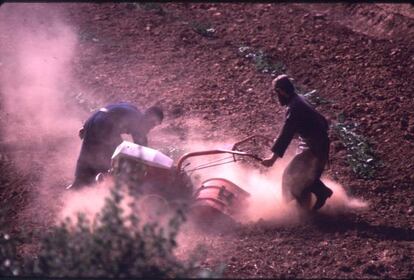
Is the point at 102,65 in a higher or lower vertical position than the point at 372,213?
higher

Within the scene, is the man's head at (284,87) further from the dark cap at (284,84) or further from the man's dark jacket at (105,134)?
the man's dark jacket at (105,134)

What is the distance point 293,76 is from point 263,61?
26.9 inches

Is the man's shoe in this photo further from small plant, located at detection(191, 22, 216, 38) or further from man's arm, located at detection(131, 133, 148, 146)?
small plant, located at detection(191, 22, 216, 38)

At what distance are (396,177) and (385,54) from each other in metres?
3.48

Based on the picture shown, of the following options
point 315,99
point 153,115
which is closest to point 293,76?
point 315,99

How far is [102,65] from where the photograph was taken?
35.4 ft

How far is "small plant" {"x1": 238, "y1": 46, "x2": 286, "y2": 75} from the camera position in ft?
33.7

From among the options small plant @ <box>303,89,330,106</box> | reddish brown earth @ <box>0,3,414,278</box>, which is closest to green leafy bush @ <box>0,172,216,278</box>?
reddish brown earth @ <box>0,3,414,278</box>

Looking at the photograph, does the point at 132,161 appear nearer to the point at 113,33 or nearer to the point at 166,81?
the point at 166,81

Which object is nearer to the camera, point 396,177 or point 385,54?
A: point 396,177

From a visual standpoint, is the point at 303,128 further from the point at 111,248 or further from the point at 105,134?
the point at 111,248

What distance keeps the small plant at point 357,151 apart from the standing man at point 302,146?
1.24m

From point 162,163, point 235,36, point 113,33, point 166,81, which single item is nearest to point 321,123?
point 162,163

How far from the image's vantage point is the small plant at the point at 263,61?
1027 centimetres
